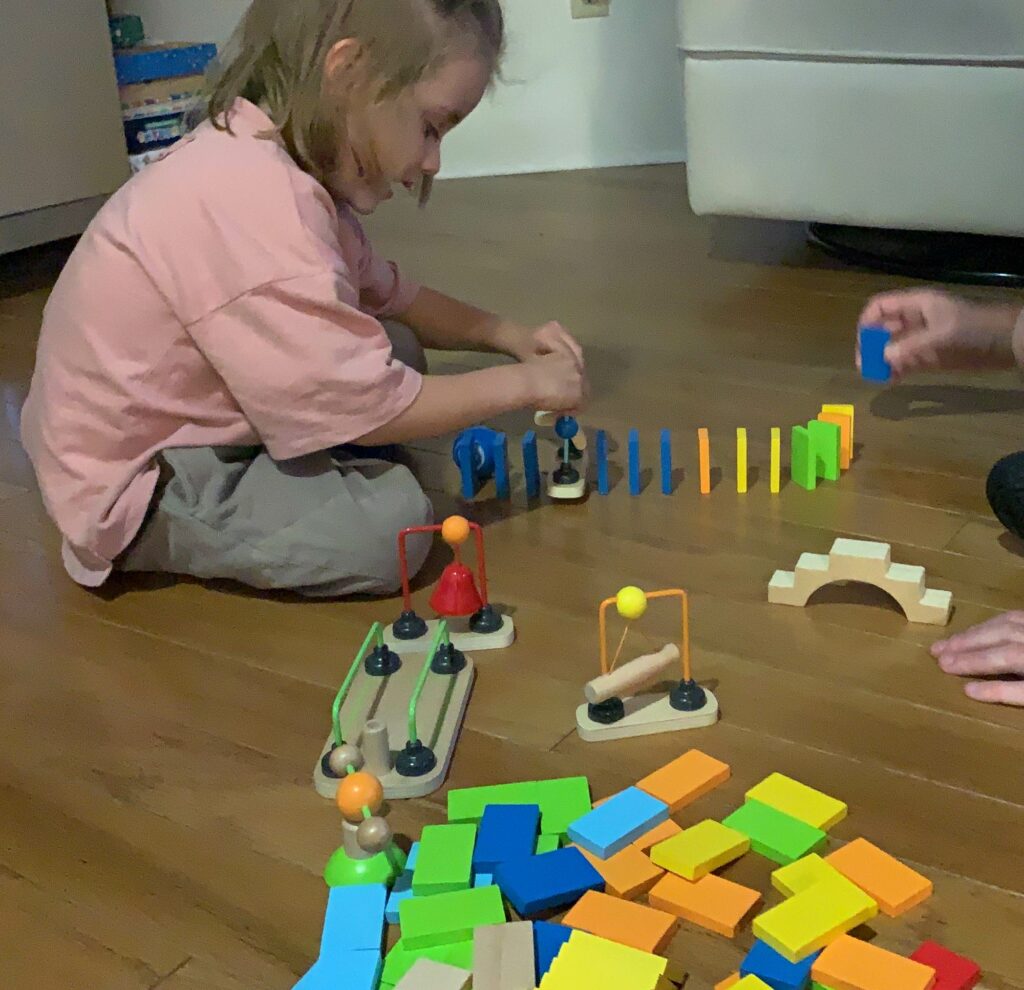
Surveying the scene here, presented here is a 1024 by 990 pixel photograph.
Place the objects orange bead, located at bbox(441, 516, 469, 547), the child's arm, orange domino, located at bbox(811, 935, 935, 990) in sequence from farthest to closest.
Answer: the child's arm → orange bead, located at bbox(441, 516, 469, 547) → orange domino, located at bbox(811, 935, 935, 990)

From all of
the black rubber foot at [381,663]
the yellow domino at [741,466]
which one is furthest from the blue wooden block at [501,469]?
the black rubber foot at [381,663]

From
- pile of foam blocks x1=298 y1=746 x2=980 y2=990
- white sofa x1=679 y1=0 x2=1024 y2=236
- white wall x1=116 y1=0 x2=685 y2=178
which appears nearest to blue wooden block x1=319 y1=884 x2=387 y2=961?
pile of foam blocks x1=298 y1=746 x2=980 y2=990

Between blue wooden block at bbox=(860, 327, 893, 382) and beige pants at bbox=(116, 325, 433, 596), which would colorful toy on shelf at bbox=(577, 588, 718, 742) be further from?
blue wooden block at bbox=(860, 327, 893, 382)

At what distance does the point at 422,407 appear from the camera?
1104mm

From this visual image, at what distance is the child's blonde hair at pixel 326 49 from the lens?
104cm

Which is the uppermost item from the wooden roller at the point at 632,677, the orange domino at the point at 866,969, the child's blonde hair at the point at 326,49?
the child's blonde hair at the point at 326,49

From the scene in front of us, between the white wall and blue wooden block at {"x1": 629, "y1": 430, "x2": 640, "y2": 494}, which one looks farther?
the white wall

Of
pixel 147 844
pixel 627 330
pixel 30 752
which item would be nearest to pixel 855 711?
pixel 147 844

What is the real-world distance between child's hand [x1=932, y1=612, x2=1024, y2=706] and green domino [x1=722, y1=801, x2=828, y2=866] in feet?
0.69

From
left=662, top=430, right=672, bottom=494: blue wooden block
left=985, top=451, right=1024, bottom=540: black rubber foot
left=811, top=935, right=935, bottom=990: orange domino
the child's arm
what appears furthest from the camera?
the child's arm

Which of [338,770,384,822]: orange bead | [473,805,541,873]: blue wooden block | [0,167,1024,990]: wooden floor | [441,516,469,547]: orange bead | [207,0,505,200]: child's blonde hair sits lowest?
[0,167,1024,990]: wooden floor

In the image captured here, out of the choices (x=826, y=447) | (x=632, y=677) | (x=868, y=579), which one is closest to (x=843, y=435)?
(x=826, y=447)

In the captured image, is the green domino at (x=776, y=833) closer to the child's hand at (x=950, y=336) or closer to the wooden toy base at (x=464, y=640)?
the wooden toy base at (x=464, y=640)

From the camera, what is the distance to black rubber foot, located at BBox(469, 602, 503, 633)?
1041 mm
